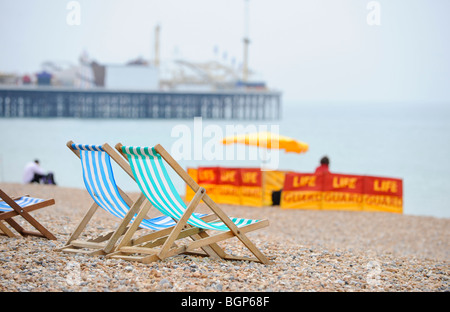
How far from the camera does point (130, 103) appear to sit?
77312mm

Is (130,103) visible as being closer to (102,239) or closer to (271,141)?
(271,141)

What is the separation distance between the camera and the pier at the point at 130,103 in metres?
72.1

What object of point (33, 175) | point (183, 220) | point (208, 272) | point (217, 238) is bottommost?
point (33, 175)

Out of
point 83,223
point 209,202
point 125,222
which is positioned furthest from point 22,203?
point 209,202

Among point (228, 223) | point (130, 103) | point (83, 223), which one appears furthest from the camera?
point (130, 103)

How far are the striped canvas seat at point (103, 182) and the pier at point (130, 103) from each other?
70459 millimetres

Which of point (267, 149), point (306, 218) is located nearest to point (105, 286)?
point (306, 218)

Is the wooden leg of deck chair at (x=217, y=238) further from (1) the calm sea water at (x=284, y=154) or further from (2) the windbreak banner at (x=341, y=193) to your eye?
(1) the calm sea water at (x=284, y=154)

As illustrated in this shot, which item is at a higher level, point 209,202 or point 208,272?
point 209,202

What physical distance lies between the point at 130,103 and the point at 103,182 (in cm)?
7421

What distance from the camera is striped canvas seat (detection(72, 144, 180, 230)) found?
157 inches
